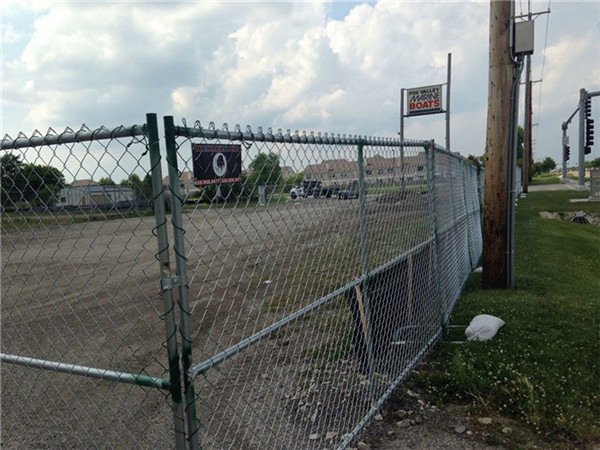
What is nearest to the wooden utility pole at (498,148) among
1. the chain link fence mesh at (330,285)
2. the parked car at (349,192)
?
the chain link fence mesh at (330,285)

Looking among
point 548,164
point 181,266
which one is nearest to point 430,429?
point 181,266

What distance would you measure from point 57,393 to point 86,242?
7526mm

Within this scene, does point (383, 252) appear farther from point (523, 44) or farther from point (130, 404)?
point (523, 44)

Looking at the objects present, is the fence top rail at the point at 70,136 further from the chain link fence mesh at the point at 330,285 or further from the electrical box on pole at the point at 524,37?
the electrical box on pole at the point at 524,37

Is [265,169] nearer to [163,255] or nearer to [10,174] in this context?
[163,255]

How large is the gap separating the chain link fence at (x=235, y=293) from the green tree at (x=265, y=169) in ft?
0.04

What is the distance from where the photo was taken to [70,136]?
2127 millimetres

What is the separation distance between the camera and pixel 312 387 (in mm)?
4289

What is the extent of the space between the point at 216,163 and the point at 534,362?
4009 mm

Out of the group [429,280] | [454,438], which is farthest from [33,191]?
[429,280]

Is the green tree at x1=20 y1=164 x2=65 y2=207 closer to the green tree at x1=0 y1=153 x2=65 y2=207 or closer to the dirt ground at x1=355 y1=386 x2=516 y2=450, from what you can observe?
the green tree at x1=0 y1=153 x2=65 y2=207

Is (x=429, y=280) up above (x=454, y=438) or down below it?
above

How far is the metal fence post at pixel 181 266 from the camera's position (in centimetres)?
189

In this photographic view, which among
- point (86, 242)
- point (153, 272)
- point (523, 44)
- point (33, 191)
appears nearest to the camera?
point (33, 191)
